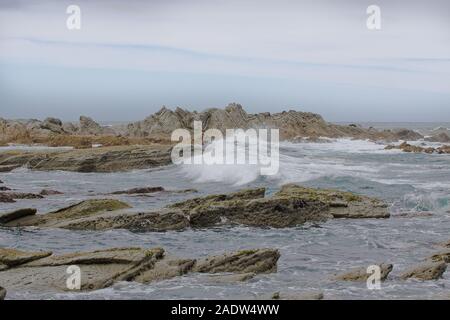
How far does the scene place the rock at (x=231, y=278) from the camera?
471 inches

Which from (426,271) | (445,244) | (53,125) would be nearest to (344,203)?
(445,244)

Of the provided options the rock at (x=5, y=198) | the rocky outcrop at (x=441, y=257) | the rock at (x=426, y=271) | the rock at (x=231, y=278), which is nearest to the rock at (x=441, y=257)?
the rocky outcrop at (x=441, y=257)

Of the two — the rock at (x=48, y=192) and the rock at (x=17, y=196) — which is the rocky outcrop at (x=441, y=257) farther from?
the rock at (x=48, y=192)

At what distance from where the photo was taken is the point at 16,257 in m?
12.3

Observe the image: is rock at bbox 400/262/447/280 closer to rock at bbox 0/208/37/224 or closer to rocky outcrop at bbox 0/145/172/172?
rock at bbox 0/208/37/224

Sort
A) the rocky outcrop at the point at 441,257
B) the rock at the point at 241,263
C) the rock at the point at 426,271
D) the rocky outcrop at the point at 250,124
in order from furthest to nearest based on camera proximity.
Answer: the rocky outcrop at the point at 250,124 → the rocky outcrop at the point at 441,257 → the rock at the point at 241,263 → the rock at the point at 426,271

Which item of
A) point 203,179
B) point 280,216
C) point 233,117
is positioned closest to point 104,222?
point 280,216

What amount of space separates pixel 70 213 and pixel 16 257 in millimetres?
6150

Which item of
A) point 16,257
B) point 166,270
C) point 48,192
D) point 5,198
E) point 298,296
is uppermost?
point 16,257

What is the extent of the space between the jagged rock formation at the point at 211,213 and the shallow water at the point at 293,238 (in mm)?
511

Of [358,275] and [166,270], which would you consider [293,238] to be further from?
[166,270]

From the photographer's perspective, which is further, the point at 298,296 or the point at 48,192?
the point at 48,192
